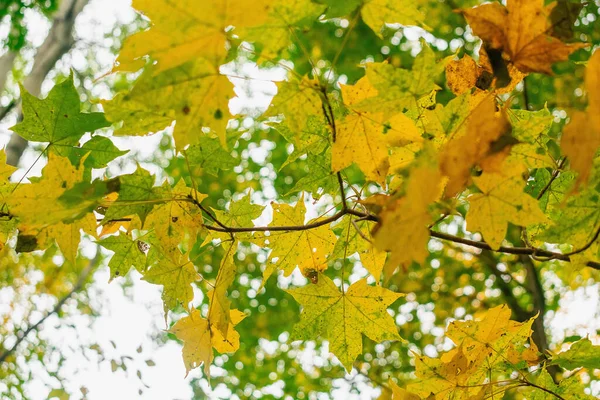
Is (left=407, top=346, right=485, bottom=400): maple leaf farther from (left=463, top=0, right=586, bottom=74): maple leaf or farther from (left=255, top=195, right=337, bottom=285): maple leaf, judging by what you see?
(left=463, top=0, right=586, bottom=74): maple leaf

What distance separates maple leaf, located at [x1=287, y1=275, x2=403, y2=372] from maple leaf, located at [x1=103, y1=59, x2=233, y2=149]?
0.57 meters

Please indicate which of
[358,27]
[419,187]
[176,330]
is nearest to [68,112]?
[176,330]

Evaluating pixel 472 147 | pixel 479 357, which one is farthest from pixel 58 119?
pixel 479 357

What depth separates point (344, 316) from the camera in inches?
46.5

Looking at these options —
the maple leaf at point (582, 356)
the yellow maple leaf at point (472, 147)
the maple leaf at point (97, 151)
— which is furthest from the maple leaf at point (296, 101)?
the maple leaf at point (582, 356)

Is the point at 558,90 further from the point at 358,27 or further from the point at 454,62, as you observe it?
the point at 454,62

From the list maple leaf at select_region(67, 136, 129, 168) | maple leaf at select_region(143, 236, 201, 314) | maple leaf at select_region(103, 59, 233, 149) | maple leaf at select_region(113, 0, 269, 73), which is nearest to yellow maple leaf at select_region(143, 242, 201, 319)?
maple leaf at select_region(143, 236, 201, 314)

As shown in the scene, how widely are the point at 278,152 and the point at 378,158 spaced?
421cm

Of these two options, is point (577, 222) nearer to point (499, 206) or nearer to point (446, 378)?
point (499, 206)

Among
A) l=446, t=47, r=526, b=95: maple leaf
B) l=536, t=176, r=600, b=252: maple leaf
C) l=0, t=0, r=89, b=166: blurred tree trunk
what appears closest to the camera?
l=536, t=176, r=600, b=252: maple leaf

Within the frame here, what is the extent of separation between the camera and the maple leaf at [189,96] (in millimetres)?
683

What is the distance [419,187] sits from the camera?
1.90 ft

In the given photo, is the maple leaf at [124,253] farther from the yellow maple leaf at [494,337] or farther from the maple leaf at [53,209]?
the yellow maple leaf at [494,337]

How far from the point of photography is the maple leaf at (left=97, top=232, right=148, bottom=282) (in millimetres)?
1193
